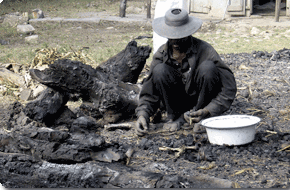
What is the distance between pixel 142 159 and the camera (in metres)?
3.10

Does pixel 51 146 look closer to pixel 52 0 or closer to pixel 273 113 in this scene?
pixel 273 113

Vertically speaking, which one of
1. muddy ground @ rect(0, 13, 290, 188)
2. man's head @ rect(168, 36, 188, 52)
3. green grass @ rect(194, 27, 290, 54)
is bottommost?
muddy ground @ rect(0, 13, 290, 188)

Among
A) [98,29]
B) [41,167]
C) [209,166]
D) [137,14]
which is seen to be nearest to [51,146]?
[41,167]

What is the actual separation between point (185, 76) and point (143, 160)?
3.26 feet

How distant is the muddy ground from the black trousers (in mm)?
320

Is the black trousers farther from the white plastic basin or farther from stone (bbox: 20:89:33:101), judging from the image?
stone (bbox: 20:89:33:101)

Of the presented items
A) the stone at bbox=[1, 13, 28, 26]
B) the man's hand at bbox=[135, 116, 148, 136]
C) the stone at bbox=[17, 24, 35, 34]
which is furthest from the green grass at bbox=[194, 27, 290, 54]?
the stone at bbox=[1, 13, 28, 26]

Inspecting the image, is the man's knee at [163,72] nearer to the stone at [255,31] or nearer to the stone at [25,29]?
the stone at [255,31]

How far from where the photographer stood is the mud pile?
2.49 m

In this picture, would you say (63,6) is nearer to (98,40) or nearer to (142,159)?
(98,40)

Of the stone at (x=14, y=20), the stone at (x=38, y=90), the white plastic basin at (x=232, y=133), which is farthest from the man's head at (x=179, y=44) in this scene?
the stone at (x=14, y=20)

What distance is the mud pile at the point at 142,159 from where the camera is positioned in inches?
98.1

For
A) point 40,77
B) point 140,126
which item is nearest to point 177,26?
point 140,126

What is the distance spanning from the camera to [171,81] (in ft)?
11.2
